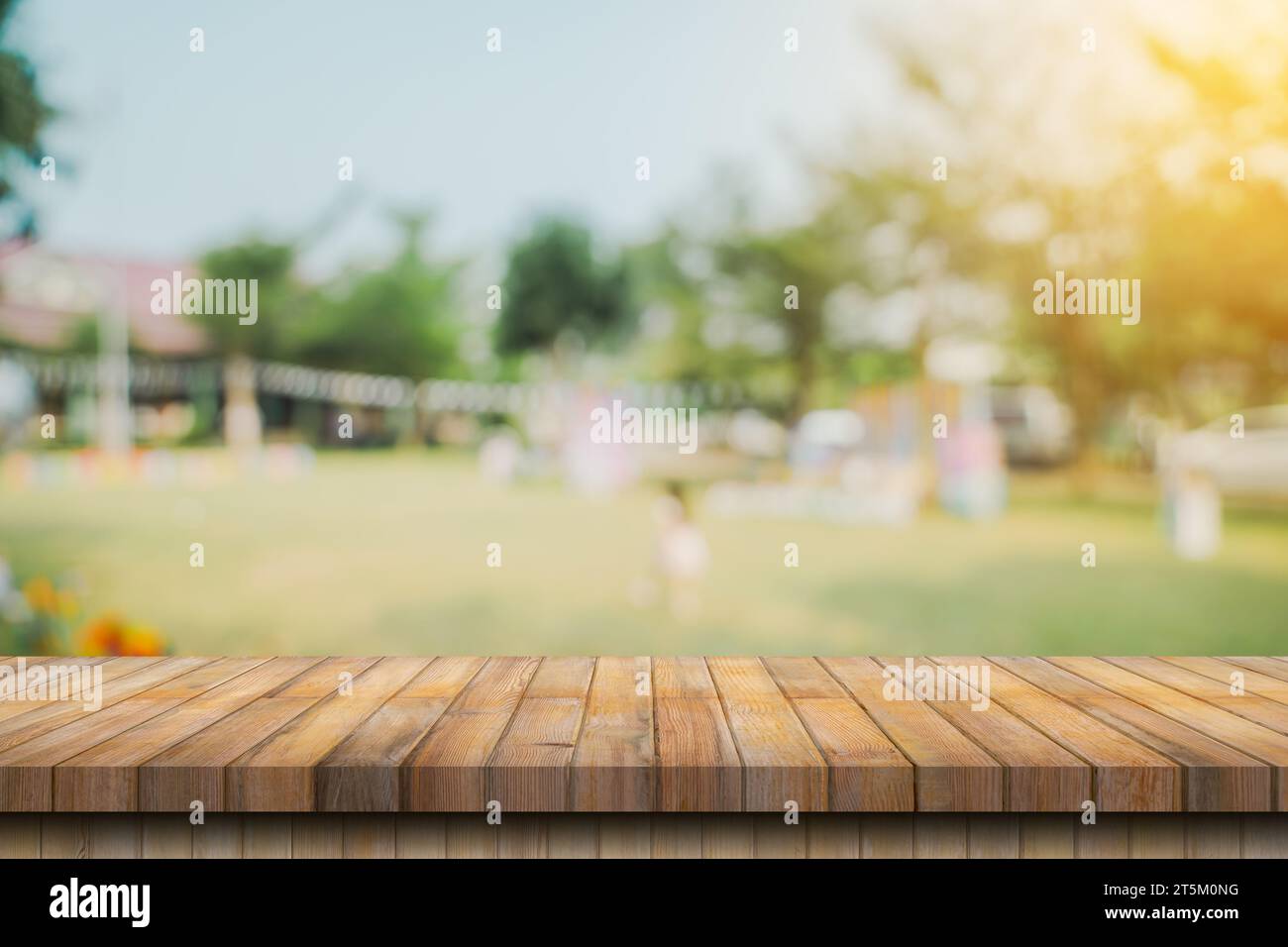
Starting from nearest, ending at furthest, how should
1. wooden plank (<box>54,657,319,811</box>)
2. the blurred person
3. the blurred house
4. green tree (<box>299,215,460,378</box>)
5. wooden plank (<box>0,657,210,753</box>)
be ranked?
wooden plank (<box>54,657,319,811</box>) → wooden plank (<box>0,657,210,753</box>) → the blurred person → the blurred house → green tree (<box>299,215,460,378</box>)

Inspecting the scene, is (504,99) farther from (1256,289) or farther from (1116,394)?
(1116,394)

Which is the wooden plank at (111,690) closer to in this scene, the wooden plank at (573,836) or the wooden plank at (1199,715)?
the wooden plank at (573,836)

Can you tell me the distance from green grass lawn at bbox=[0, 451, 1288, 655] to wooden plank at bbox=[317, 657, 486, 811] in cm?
400

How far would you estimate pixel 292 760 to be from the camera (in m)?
1.40

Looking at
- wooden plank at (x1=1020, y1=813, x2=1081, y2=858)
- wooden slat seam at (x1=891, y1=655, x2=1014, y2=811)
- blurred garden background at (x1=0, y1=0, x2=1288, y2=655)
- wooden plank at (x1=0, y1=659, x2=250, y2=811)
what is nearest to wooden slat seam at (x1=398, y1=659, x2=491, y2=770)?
wooden plank at (x1=0, y1=659, x2=250, y2=811)

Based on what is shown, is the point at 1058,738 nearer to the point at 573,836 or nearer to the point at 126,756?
the point at 573,836

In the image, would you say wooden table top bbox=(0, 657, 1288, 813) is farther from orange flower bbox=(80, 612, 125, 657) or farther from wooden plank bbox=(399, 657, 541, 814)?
orange flower bbox=(80, 612, 125, 657)

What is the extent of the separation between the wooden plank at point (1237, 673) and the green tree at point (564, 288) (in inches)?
596

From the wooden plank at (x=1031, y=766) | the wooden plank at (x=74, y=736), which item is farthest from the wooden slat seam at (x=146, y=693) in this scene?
the wooden plank at (x=1031, y=766)

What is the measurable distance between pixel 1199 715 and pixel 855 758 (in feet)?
2.12

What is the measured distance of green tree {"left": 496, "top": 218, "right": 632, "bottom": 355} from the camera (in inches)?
666
